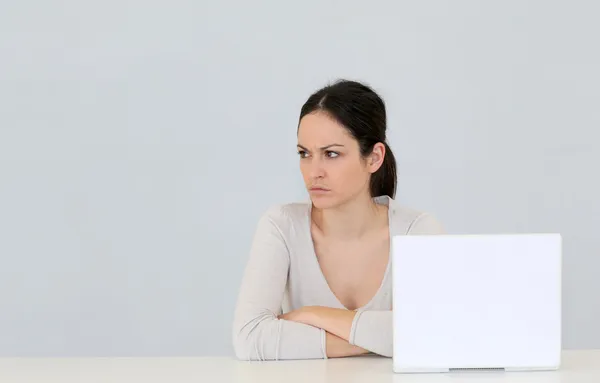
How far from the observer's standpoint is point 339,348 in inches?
92.3

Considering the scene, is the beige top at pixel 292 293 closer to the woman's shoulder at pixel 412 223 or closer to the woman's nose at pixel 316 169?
the woman's shoulder at pixel 412 223

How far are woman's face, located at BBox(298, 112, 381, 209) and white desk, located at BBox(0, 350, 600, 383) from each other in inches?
22.9

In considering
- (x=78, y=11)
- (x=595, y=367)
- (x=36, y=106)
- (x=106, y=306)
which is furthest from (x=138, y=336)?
(x=595, y=367)

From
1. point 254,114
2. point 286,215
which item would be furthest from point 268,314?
point 254,114

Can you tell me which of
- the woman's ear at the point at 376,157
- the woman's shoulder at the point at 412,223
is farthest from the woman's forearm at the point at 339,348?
the woman's ear at the point at 376,157

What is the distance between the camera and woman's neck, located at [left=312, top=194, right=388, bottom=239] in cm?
286

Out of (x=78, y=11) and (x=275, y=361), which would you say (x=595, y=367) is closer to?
(x=275, y=361)

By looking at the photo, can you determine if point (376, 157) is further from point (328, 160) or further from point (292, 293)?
point (292, 293)

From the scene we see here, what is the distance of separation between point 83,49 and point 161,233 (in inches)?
40.4

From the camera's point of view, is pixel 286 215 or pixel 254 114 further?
pixel 254 114

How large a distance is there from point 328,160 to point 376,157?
215mm

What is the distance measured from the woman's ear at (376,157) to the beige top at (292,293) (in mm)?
144

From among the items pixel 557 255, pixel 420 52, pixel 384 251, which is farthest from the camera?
pixel 420 52

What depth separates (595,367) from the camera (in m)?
2.17
